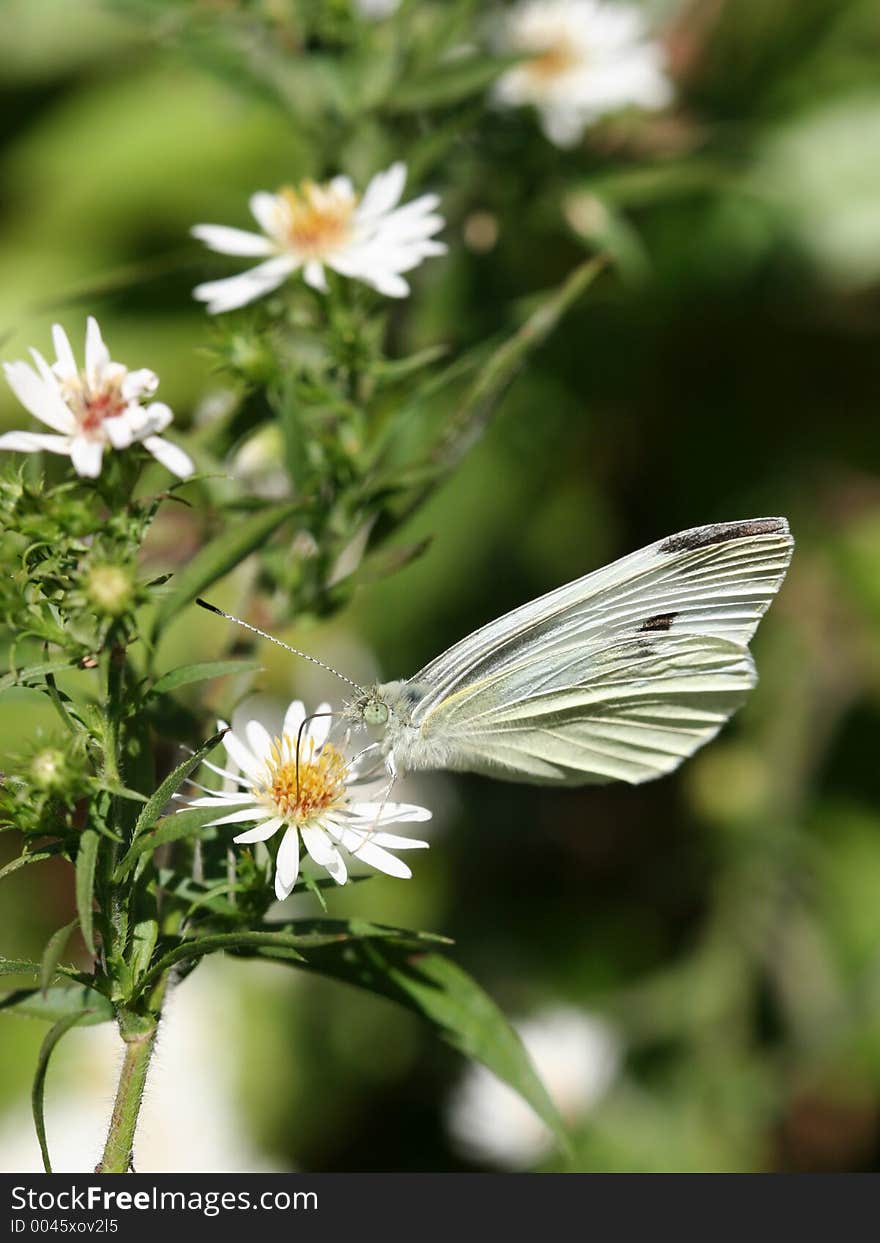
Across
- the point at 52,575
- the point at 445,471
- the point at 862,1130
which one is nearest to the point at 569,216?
the point at 445,471

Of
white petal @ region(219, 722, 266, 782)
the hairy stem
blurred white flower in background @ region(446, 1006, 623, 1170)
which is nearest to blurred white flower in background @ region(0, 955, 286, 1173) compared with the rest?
blurred white flower in background @ region(446, 1006, 623, 1170)

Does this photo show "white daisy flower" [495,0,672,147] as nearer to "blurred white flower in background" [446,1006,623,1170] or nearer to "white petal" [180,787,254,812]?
"white petal" [180,787,254,812]

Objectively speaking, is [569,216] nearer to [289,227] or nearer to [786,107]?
[289,227]

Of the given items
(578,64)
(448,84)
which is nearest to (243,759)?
(448,84)

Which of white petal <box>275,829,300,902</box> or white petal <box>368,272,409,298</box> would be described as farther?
white petal <box>368,272,409,298</box>

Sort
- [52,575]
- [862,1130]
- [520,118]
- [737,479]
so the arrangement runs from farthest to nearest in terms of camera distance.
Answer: [737,479]
[862,1130]
[520,118]
[52,575]

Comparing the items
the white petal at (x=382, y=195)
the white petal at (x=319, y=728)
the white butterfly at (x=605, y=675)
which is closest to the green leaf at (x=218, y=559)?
the white petal at (x=319, y=728)
